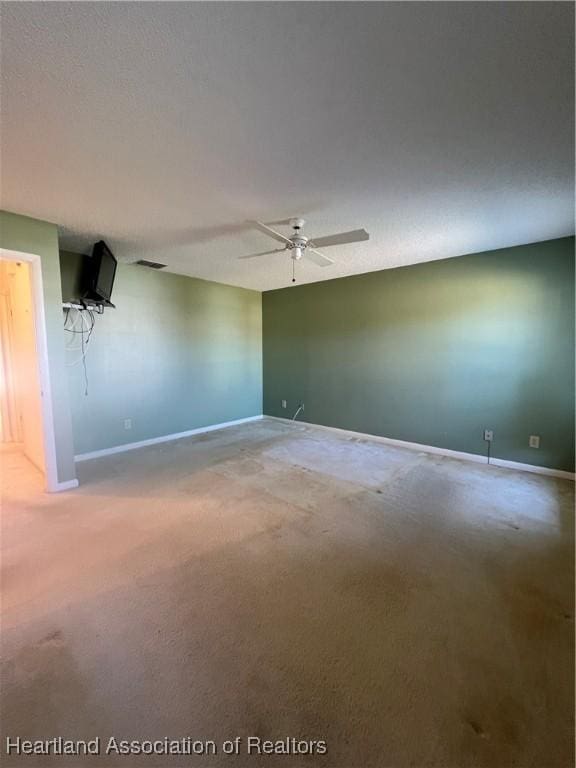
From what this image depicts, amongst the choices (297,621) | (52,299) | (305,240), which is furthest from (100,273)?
(297,621)

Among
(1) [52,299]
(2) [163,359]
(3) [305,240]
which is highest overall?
(3) [305,240]

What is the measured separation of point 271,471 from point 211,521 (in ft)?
3.69

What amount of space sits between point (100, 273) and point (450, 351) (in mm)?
4154

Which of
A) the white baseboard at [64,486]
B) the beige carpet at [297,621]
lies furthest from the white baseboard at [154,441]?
the beige carpet at [297,621]

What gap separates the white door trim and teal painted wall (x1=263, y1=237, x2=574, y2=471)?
367cm

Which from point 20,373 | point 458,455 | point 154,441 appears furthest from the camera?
point 154,441

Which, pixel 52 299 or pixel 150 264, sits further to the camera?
pixel 150 264

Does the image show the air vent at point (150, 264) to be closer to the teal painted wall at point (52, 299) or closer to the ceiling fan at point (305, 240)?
the teal painted wall at point (52, 299)

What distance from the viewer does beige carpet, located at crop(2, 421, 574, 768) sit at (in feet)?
3.81

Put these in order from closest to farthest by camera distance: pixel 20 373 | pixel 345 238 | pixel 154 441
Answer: pixel 345 238, pixel 20 373, pixel 154 441

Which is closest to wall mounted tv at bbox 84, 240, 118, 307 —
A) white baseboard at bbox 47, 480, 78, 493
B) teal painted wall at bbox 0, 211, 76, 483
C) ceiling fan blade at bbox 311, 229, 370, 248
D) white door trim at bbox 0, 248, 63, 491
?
teal painted wall at bbox 0, 211, 76, 483

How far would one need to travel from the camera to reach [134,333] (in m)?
4.39

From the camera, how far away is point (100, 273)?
Answer: 3.27 meters

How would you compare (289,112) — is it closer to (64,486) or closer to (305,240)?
(305,240)
